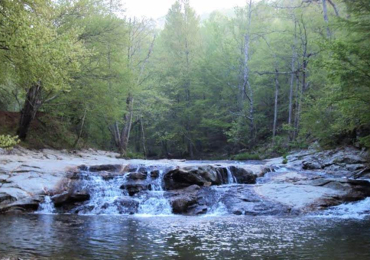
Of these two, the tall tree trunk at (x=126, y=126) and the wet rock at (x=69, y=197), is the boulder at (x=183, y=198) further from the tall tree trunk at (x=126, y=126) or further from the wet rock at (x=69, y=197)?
the tall tree trunk at (x=126, y=126)

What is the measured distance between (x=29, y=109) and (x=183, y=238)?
12.2 meters

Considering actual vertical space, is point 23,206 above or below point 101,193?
below

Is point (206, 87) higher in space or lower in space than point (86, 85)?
higher

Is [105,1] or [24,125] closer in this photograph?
[24,125]

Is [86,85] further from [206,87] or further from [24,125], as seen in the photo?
[206,87]

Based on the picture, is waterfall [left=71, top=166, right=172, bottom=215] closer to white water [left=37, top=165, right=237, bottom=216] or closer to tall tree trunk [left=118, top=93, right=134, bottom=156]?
white water [left=37, top=165, right=237, bottom=216]

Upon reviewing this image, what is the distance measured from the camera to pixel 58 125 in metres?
18.5

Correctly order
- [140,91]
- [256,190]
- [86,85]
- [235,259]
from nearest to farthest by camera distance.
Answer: [235,259] < [256,190] < [86,85] < [140,91]

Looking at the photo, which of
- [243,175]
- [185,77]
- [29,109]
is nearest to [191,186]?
[243,175]

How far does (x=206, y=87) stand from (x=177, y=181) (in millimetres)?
16545

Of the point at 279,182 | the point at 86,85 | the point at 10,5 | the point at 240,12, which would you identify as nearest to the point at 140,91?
the point at 86,85

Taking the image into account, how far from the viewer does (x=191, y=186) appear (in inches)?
467

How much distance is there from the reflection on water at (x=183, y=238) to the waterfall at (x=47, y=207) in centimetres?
130

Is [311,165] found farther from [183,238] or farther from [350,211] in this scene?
[183,238]
